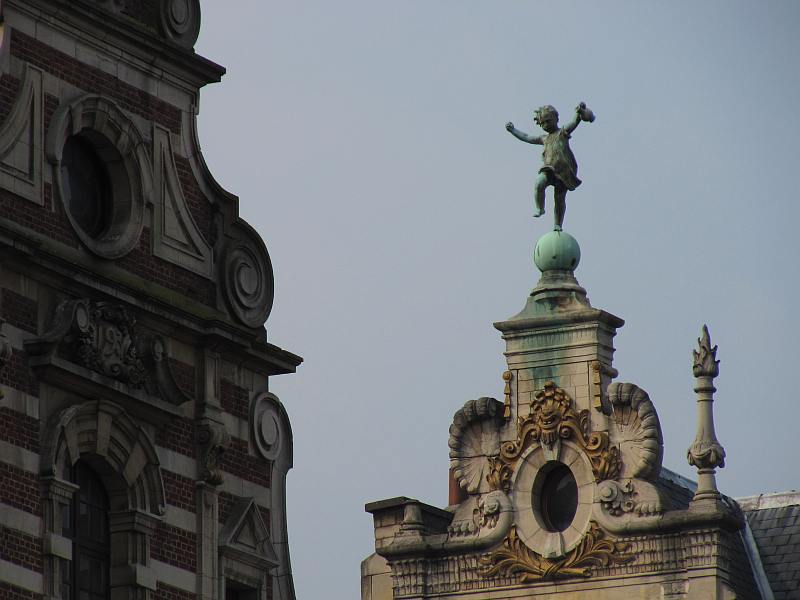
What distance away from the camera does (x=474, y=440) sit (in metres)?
58.4

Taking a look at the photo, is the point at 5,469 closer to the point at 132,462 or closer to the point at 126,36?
the point at 132,462

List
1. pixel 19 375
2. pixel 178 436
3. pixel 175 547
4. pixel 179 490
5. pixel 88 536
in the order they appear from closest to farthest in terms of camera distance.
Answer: pixel 19 375
pixel 88 536
pixel 175 547
pixel 179 490
pixel 178 436

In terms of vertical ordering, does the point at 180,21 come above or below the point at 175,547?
above

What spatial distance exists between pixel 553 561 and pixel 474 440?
7.67 feet

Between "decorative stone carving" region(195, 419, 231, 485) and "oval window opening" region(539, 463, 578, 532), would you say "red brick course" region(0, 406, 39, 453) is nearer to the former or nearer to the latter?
"decorative stone carving" region(195, 419, 231, 485)

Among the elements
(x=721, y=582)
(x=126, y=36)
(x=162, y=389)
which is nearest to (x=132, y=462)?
(x=162, y=389)

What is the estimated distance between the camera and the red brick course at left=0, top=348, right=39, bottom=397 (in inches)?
1508

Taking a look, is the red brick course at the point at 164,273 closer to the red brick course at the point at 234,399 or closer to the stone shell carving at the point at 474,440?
the red brick course at the point at 234,399

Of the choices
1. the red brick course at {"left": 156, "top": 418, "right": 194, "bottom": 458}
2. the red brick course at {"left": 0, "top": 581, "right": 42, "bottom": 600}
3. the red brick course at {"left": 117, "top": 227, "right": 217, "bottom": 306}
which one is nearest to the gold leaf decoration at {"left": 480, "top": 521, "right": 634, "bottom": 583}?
the red brick course at {"left": 117, "top": 227, "right": 217, "bottom": 306}

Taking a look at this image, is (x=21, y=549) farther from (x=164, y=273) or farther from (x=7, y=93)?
(x=7, y=93)

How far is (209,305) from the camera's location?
4156cm

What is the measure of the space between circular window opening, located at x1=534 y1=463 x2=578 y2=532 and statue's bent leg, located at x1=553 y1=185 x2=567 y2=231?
4.46m

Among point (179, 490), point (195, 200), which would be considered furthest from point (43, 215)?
point (179, 490)

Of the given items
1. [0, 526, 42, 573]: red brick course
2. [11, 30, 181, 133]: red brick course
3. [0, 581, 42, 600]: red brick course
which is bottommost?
[0, 581, 42, 600]: red brick course
